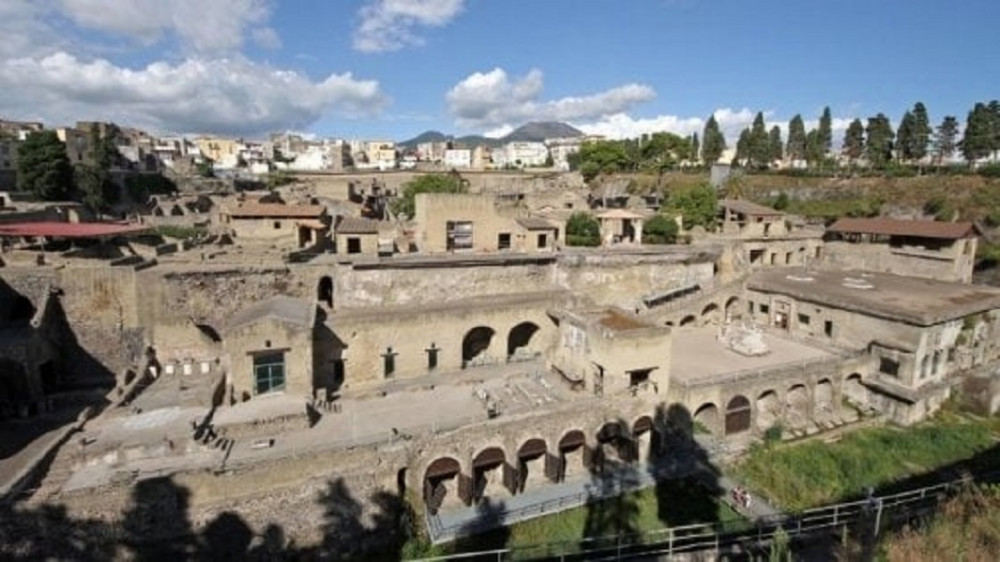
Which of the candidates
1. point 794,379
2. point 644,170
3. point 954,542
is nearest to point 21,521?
point 954,542

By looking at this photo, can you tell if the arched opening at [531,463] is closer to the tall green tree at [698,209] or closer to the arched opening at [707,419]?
the arched opening at [707,419]

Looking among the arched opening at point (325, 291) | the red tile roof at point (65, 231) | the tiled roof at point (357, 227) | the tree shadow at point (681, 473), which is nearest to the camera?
the tree shadow at point (681, 473)

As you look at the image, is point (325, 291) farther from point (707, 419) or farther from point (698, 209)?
point (698, 209)

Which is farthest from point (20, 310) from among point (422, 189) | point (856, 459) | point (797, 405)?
point (422, 189)

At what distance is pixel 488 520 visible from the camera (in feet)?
63.0

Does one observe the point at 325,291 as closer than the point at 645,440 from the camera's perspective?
No

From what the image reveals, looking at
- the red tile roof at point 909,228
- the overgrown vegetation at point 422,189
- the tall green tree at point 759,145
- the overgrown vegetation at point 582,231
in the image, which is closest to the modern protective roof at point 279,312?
the overgrown vegetation at point 582,231

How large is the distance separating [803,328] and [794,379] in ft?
23.1

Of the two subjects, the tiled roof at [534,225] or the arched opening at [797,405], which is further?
the tiled roof at [534,225]

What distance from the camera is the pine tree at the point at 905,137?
220 ft

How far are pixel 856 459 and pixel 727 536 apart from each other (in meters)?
10.4

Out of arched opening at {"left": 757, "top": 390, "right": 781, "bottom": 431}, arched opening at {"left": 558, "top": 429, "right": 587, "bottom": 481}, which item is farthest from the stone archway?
arched opening at {"left": 558, "top": 429, "right": 587, "bottom": 481}

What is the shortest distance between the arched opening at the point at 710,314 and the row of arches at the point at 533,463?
13389 mm

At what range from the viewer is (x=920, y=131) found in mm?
66438
